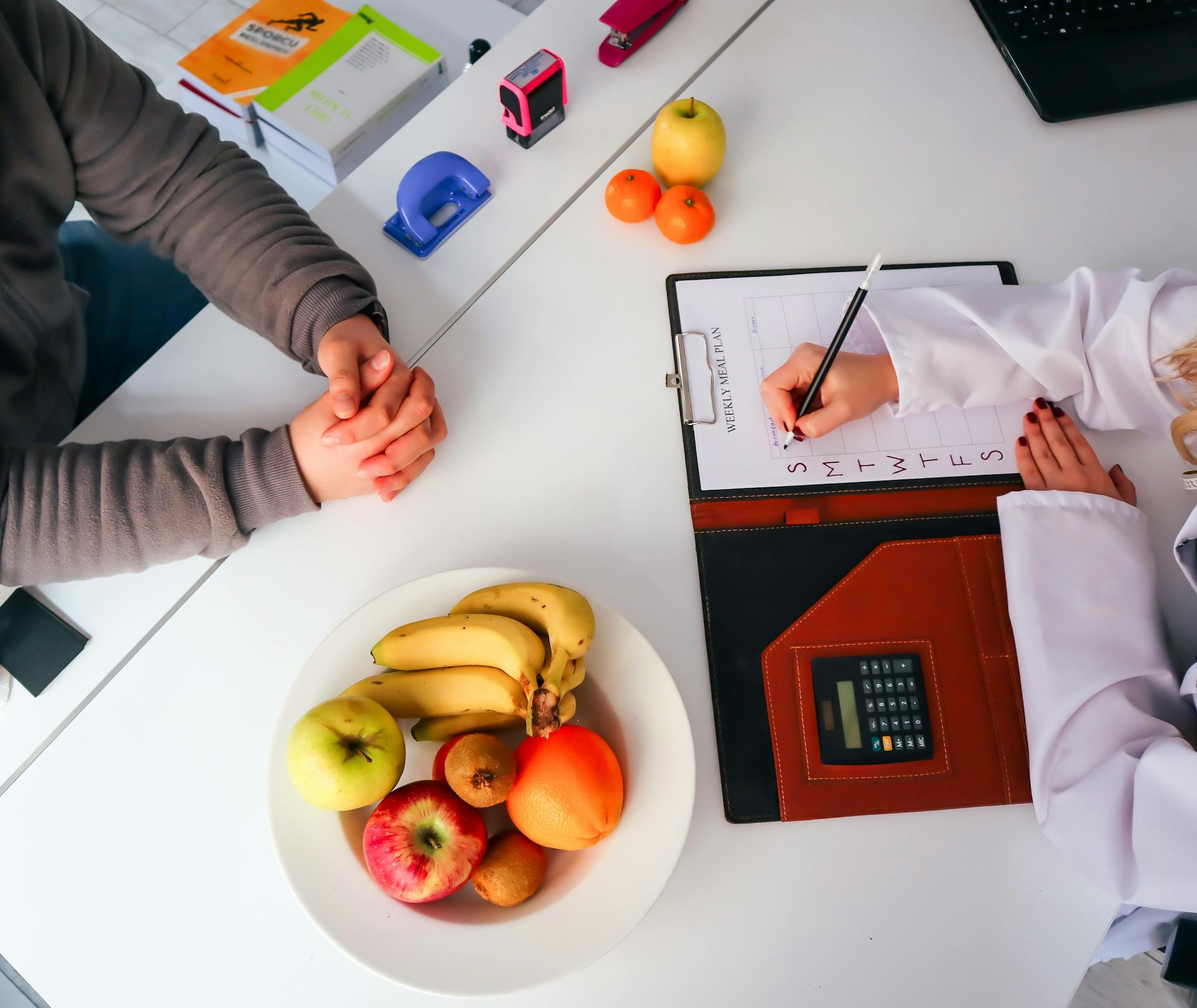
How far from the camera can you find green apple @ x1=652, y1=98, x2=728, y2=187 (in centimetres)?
80

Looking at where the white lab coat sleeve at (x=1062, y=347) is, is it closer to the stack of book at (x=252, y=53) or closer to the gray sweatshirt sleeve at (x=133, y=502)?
the gray sweatshirt sleeve at (x=133, y=502)

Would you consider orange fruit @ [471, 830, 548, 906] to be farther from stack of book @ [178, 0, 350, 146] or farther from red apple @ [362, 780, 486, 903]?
stack of book @ [178, 0, 350, 146]

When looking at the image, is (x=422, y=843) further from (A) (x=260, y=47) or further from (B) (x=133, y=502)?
(A) (x=260, y=47)

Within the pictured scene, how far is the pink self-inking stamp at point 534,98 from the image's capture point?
814 millimetres

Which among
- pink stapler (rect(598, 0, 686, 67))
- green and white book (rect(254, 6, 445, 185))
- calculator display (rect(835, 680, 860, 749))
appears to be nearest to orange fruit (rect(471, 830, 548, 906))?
calculator display (rect(835, 680, 860, 749))

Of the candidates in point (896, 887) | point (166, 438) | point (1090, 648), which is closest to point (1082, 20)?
point (1090, 648)

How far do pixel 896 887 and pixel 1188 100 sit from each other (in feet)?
3.36

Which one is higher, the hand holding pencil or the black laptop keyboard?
the black laptop keyboard

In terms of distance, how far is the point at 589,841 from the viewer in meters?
0.52

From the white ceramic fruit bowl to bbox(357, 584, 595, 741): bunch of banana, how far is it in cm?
3

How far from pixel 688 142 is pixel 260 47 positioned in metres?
0.88

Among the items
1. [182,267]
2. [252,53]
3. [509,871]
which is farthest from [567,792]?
[252,53]

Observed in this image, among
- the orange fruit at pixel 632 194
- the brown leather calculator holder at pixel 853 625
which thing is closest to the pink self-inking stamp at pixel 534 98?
the orange fruit at pixel 632 194

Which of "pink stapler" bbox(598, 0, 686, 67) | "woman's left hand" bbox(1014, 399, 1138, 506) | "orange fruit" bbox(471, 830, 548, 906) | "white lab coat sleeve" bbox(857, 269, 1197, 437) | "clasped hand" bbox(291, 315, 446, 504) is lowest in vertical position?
"orange fruit" bbox(471, 830, 548, 906)
